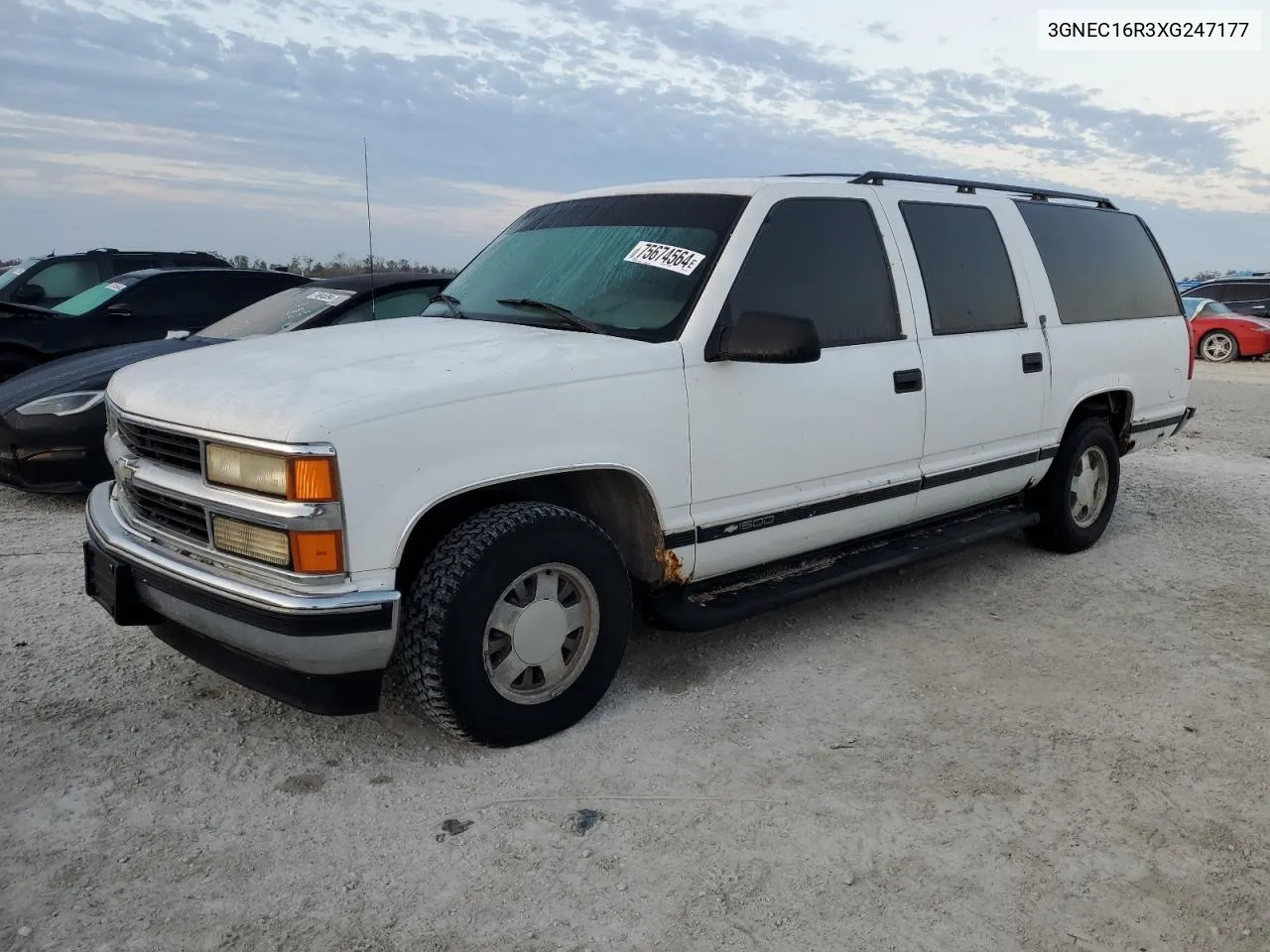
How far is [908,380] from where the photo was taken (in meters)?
4.29

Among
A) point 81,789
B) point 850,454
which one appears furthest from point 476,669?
point 850,454

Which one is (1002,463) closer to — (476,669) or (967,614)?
(967,614)

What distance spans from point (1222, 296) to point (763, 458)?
20.4m

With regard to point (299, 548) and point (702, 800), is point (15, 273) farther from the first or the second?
point (702, 800)

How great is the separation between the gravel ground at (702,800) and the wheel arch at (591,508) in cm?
54

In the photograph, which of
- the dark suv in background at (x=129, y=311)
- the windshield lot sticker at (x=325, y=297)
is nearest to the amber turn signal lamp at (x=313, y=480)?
the windshield lot sticker at (x=325, y=297)

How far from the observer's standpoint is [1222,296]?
20.5m

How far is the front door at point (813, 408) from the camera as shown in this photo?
12.1 feet

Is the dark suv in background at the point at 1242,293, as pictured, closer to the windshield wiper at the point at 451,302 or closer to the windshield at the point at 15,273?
the windshield at the point at 15,273

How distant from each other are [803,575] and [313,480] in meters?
2.11

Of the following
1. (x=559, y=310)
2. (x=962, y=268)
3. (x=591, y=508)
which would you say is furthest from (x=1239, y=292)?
(x=591, y=508)

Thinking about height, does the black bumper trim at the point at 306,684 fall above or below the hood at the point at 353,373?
below

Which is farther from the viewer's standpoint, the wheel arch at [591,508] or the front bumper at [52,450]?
the front bumper at [52,450]

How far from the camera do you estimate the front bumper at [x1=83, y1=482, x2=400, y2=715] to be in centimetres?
289
